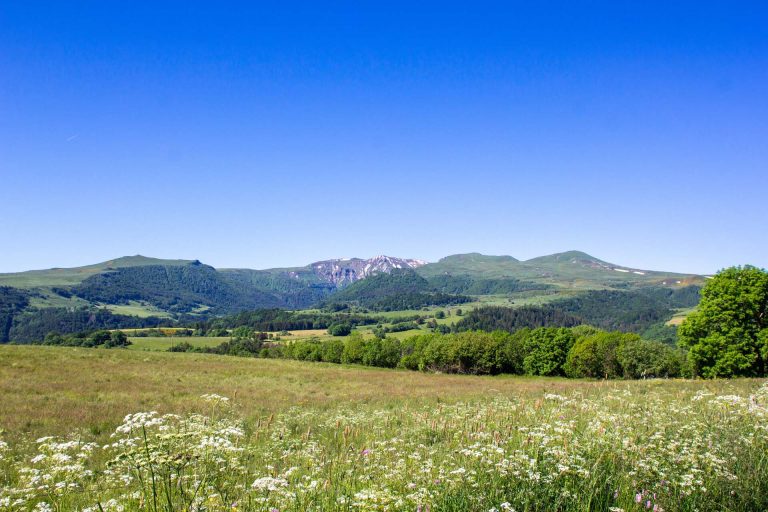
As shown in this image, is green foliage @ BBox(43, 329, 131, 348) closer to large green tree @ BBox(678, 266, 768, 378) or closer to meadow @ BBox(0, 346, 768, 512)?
large green tree @ BBox(678, 266, 768, 378)

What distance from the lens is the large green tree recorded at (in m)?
41.6

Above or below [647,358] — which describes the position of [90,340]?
below

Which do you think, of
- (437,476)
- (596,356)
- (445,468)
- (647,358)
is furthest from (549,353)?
(437,476)

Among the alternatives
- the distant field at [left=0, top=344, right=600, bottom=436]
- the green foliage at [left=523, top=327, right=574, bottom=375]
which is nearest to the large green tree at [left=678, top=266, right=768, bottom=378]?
the distant field at [left=0, top=344, right=600, bottom=436]

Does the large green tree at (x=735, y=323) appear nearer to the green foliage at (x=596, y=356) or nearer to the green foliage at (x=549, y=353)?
the green foliage at (x=596, y=356)

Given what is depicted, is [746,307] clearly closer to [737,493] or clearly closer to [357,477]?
[737,493]

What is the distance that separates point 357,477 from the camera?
6.30 metres

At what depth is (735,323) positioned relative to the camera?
42.6 metres

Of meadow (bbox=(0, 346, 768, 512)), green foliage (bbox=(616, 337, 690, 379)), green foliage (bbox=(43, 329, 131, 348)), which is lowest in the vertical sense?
green foliage (bbox=(43, 329, 131, 348))

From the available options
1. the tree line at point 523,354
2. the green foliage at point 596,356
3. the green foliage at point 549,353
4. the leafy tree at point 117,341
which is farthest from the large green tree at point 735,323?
the leafy tree at point 117,341

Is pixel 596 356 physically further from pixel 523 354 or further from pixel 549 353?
pixel 523 354

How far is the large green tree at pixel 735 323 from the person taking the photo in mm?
41594

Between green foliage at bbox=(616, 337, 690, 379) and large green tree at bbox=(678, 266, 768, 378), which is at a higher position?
large green tree at bbox=(678, 266, 768, 378)

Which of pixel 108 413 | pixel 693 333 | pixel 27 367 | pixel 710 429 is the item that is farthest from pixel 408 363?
pixel 710 429
